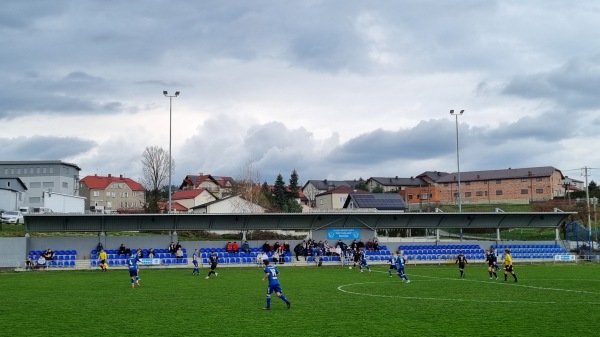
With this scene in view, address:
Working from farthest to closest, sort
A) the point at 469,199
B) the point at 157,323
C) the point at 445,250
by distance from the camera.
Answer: the point at 469,199 → the point at 445,250 → the point at 157,323

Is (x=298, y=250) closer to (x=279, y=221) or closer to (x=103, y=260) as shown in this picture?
(x=279, y=221)

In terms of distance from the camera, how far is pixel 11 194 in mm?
86312

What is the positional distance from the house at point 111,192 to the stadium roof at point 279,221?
8442cm

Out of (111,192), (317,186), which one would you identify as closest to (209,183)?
(111,192)

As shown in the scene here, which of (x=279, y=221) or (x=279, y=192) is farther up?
(x=279, y=192)

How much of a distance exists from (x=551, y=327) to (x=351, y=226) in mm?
43339

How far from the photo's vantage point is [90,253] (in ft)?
179

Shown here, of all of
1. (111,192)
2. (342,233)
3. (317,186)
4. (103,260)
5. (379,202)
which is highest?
(317,186)

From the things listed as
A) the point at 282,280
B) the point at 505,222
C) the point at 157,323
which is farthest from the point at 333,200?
the point at 157,323

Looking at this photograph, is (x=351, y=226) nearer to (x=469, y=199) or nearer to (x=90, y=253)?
(x=90, y=253)

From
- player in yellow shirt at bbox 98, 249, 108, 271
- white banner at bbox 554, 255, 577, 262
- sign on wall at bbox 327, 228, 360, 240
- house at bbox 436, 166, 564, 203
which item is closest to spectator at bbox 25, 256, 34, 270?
player in yellow shirt at bbox 98, 249, 108, 271

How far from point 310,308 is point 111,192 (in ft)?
420

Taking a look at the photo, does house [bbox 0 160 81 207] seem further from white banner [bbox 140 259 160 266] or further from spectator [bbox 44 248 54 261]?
white banner [bbox 140 259 160 266]

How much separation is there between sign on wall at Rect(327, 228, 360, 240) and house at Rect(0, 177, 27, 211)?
165 ft
